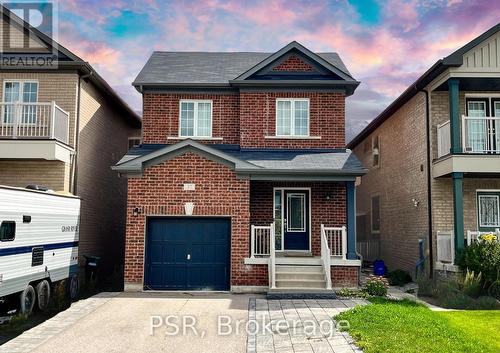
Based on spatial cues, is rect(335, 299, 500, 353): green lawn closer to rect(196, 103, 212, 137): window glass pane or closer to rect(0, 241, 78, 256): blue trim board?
rect(0, 241, 78, 256): blue trim board

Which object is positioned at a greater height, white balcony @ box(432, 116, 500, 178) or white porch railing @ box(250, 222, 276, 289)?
white balcony @ box(432, 116, 500, 178)

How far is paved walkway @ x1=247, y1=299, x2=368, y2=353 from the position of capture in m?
7.73

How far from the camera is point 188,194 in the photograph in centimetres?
1394

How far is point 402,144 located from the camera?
730 inches

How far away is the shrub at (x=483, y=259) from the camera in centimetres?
1240

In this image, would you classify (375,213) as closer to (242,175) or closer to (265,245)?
(265,245)

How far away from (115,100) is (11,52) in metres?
4.15

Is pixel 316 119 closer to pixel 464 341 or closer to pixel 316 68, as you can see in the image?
pixel 316 68

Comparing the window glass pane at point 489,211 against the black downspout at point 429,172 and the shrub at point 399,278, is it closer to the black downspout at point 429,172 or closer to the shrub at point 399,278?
the black downspout at point 429,172

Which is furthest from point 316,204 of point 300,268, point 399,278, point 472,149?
point 472,149

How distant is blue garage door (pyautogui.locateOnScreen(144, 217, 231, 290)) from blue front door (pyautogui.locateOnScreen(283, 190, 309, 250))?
7.89ft

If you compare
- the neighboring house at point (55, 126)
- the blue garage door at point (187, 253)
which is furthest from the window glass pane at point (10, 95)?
the blue garage door at point (187, 253)

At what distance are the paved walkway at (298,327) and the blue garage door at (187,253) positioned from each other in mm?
2196

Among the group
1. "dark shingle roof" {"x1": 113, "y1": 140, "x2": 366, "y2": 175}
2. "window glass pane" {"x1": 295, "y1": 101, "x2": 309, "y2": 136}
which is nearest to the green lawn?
"dark shingle roof" {"x1": 113, "y1": 140, "x2": 366, "y2": 175}
